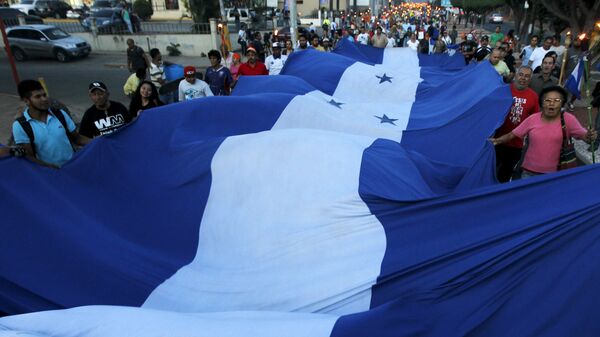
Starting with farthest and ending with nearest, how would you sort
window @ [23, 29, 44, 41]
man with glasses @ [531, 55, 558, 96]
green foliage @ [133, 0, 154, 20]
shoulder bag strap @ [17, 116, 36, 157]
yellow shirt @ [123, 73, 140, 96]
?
green foliage @ [133, 0, 154, 20] < window @ [23, 29, 44, 41] < yellow shirt @ [123, 73, 140, 96] < man with glasses @ [531, 55, 558, 96] < shoulder bag strap @ [17, 116, 36, 157]

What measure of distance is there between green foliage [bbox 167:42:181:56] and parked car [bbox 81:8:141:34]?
327cm

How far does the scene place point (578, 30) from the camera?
16203 mm

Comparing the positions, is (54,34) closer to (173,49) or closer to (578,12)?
(173,49)

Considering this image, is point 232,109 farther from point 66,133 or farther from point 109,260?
point 109,260

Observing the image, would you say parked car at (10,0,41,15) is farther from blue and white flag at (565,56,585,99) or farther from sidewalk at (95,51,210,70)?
blue and white flag at (565,56,585,99)

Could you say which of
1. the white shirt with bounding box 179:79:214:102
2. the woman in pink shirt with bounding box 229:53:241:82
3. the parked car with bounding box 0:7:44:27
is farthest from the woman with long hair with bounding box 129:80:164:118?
the parked car with bounding box 0:7:44:27

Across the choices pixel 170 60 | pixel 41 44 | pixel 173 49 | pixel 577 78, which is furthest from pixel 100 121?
pixel 41 44

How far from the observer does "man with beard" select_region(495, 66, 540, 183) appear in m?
4.89

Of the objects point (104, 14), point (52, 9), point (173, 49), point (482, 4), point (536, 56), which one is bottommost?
point (173, 49)

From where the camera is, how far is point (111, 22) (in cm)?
2302

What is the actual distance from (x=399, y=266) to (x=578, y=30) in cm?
1810

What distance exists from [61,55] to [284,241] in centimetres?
1917

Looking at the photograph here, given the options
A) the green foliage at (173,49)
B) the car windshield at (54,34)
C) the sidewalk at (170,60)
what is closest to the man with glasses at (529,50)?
the sidewalk at (170,60)

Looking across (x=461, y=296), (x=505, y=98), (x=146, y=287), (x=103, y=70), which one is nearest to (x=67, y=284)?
(x=146, y=287)
